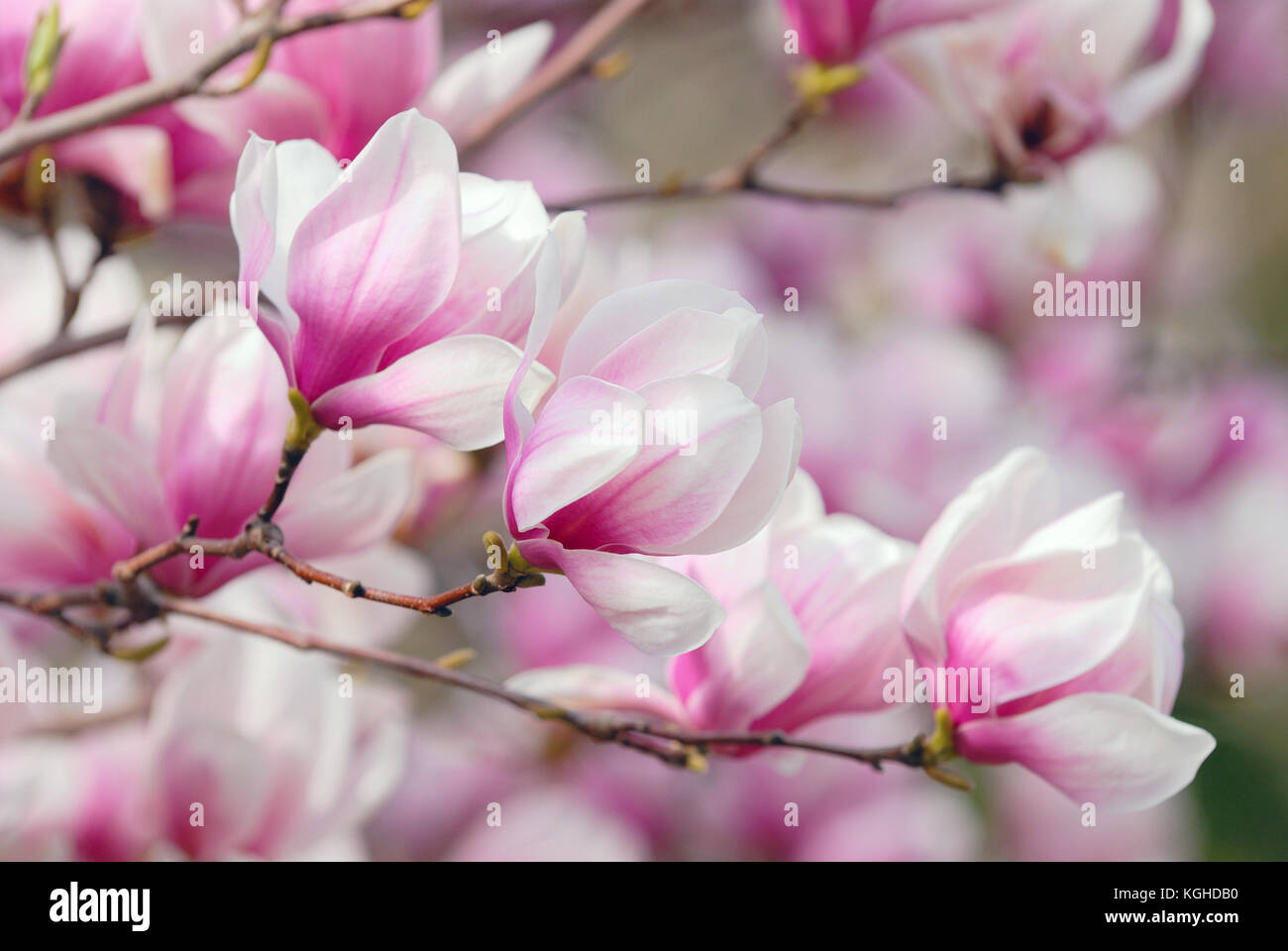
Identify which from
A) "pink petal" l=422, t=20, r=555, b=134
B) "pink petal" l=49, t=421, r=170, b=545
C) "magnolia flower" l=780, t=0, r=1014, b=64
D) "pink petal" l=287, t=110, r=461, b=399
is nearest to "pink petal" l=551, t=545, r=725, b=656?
"pink petal" l=287, t=110, r=461, b=399

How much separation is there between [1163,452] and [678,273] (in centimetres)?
66

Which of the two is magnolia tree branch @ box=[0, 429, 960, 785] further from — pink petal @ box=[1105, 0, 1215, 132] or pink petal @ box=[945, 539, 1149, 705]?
pink petal @ box=[1105, 0, 1215, 132]

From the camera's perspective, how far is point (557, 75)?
0.78 metres

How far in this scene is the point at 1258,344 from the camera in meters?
2.03

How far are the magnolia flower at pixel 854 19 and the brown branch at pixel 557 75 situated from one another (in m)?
0.10

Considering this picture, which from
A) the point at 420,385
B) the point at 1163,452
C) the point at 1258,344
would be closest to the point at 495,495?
the point at 420,385

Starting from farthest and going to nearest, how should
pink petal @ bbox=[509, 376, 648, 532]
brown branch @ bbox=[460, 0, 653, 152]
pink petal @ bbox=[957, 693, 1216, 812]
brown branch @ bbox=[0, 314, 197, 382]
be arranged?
brown branch @ bbox=[460, 0, 653, 152] → brown branch @ bbox=[0, 314, 197, 382] → pink petal @ bbox=[957, 693, 1216, 812] → pink petal @ bbox=[509, 376, 648, 532]

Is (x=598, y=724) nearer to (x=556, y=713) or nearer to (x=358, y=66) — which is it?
(x=556, y=713)

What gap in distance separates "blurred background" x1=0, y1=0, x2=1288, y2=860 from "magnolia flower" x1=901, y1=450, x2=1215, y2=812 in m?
0.23

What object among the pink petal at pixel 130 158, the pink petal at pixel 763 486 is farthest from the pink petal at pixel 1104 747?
the pink petal at pixel 130 158

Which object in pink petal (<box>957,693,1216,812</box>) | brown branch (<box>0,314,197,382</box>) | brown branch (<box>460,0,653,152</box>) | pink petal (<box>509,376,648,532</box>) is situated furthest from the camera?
brown branch (<box>460,0,653,152</box>)

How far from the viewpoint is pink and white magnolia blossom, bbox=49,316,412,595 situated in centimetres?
56

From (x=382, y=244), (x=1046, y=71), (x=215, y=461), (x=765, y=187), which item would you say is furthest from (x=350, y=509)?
(x=1046, y=71)

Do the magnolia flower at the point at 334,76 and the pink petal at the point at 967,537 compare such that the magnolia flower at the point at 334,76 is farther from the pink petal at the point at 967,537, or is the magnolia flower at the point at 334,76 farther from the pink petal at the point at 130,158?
the pink petal at the point at 967,537
